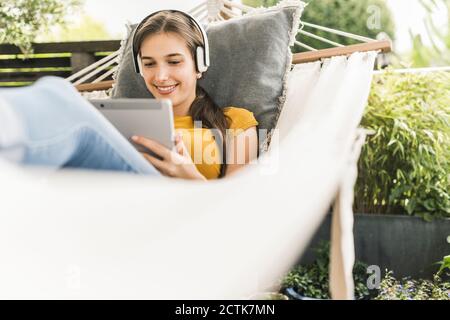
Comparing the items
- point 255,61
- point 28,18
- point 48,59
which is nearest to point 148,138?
point 255,61

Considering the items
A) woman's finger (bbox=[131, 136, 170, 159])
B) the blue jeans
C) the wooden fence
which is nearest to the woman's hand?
woman's finger (bbox=[131, 136, 170, 159])

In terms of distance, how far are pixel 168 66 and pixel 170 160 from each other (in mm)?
322

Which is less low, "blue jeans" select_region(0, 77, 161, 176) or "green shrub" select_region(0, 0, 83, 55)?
"green shrub" select_region(0, 0, 83, 55)

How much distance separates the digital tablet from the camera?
0.91 meters

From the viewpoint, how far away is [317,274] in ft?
5.17

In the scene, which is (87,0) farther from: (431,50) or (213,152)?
(213,152)

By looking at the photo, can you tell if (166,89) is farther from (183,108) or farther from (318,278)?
(318,278)

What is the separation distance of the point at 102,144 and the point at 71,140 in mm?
57

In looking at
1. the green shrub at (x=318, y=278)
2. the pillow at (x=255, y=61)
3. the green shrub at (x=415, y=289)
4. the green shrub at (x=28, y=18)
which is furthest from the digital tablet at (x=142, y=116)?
the green shrub at (x=28, y=18)

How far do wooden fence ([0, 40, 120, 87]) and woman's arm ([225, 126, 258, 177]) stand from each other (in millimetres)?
1494

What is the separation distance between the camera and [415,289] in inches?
61.2

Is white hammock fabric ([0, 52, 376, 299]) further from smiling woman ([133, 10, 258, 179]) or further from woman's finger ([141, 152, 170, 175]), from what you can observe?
smiling woman ([133, 10, 258, 179])

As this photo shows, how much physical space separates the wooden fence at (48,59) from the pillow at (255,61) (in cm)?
129
